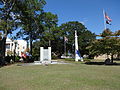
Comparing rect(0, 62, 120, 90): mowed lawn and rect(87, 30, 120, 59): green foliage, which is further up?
rect(87, 30, 120, 59): green foliage

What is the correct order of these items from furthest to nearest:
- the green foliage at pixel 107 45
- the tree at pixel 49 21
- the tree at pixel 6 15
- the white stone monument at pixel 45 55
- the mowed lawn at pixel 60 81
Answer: the tree at pixel 49 21, the white stone monument at pixel 45 55, the tree at pixel 6 15, the green foliage at pixel 107 45, the mowed lawn at pixel 60 81

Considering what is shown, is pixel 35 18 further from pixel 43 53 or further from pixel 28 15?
pixel 43 53

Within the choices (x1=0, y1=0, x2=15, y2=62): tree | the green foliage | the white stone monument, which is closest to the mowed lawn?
the green foliage

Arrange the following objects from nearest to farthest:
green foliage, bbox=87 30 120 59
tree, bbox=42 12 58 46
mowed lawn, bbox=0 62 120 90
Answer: mowed lawn, bbox=0 62 120 90 → green foliage, bbox=87 30 120 59 → tree, bbox=42 12 58 46

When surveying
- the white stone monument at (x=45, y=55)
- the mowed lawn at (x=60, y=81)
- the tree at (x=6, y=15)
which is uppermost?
the tree at (x=6, y=15)

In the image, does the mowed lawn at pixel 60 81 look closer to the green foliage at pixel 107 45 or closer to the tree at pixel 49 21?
the green foliage at pixel 107 45

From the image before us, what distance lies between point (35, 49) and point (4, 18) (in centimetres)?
3994

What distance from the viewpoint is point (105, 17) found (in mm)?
29438

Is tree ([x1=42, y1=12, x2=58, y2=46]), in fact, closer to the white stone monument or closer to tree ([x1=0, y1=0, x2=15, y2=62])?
the white stone monument

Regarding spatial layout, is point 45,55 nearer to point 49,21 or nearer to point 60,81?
point 49,21

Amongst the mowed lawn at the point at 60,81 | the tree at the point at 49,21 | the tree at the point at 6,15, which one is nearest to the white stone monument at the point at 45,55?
the tree at the point at 6,15

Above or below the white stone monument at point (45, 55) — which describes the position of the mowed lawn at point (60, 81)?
below

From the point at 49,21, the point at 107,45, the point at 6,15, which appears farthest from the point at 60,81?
the point at 49,21

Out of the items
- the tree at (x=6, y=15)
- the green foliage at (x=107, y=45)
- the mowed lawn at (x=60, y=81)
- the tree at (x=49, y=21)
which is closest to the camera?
the mowed lawn at (x=60, y=81)
